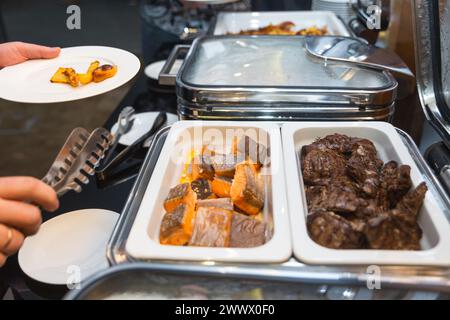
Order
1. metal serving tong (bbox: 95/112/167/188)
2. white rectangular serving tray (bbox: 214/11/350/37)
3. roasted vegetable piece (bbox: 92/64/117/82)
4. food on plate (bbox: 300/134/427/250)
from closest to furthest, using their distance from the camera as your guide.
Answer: food on plate (bbox: 300/134/427/250), roasted vegetable piece (bbox: 92/64/117/82), metal serving tong (bbox: 95/112/167/188), white rectangular serving tray (bbox: 214/11/350/37)

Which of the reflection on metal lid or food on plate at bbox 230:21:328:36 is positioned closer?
the reflection on metal lid

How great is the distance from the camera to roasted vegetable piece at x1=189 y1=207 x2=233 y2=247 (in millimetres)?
750

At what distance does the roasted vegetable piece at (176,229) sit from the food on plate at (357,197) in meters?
0.25

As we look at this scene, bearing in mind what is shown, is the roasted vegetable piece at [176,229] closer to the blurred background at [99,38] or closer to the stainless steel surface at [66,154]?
the stainless steel surface at [66,154]

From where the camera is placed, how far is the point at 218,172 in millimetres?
944

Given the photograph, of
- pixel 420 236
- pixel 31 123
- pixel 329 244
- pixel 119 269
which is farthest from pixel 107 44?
pixel 31 123

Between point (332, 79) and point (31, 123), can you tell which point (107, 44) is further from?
point (31, 123)

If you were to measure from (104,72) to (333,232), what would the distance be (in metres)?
0.66

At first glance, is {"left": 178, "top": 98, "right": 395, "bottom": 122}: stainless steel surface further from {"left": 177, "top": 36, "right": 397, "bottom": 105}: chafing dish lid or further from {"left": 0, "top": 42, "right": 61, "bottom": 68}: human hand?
{"left": 0, "top": 42, "right": 61, "bottom": 68}: human hand

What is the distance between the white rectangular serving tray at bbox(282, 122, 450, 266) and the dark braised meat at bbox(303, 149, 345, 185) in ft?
0.08

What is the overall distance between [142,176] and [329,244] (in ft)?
1.52

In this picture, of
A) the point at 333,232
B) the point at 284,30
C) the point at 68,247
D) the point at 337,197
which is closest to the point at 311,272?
the point at 333,232

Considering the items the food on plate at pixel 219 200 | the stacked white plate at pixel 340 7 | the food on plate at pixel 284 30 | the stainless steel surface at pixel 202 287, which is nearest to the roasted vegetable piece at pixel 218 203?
the food on plate at pixel 219 200

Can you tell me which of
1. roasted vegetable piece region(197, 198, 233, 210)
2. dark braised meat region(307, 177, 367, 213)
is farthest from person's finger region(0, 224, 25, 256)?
dark braised meat region(307, 177, 367, 213)
